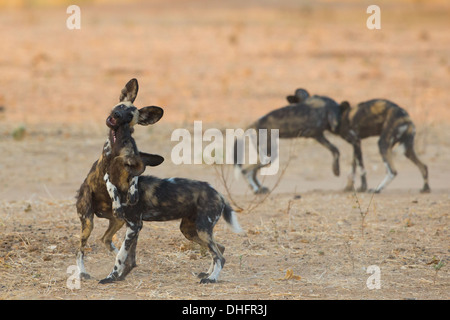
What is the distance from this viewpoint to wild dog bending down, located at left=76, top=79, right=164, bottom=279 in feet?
20.3

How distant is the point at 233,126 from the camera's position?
48.0 ft

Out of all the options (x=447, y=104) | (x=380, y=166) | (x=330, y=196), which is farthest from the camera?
(x=447, y=104)

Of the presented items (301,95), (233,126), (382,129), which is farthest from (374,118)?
(233,126)

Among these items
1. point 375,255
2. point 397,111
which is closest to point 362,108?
point 397,111

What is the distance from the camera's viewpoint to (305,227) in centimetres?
827

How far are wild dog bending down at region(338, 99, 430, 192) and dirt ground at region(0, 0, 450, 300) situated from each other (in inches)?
8.4

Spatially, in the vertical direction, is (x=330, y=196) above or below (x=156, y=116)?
below

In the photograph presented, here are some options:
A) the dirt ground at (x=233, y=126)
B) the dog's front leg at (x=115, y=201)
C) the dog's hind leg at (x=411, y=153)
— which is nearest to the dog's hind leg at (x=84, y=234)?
the dirt ground at (x=233, y=126)

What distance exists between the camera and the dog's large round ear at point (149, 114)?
6215mm

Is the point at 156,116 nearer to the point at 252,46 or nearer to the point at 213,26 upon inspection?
the point at 252,46

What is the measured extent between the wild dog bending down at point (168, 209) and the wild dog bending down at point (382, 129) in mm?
4467

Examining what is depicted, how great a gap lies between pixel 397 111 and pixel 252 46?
593 inches

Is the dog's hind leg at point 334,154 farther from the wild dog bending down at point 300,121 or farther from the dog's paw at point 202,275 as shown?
the dog's paw at point 202,275

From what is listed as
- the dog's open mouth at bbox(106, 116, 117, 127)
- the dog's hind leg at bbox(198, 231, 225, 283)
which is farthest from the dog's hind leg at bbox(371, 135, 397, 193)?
the dog's open mouth at bbox(106, 116, 117, 127)
